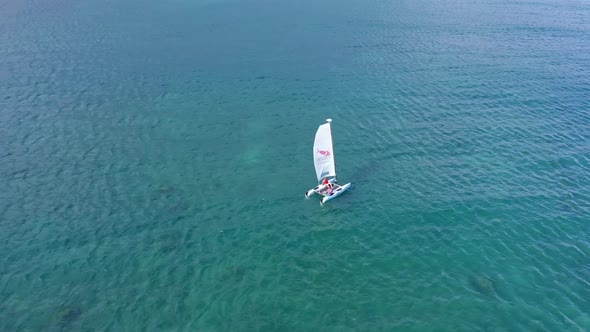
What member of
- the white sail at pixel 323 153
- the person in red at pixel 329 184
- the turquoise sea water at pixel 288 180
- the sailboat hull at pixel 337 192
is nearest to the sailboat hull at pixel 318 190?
the person in red at pixel 329 184

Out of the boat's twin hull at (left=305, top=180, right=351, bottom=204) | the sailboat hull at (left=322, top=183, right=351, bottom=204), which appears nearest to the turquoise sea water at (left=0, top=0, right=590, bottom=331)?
the sailboat hull at (left=322, top=183, right=351, bottom=204)

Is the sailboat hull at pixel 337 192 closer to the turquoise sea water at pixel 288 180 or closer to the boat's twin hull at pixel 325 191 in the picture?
the boat's twin hull at pixel 325 191

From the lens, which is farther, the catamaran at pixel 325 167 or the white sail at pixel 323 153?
the catamaran at pixel 325 167

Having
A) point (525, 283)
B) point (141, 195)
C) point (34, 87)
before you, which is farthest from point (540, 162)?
point (34, 87)

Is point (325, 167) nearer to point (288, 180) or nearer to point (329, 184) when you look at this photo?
point (329, 184)

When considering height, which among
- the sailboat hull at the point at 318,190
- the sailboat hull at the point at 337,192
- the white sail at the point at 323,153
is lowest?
the sailboat hull at the point at 337,192

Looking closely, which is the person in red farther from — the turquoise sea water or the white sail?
the turquoise sea water

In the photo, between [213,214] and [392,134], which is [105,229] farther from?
[392,134]
